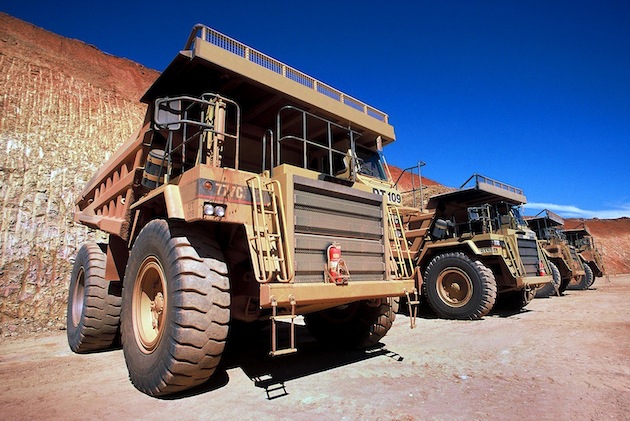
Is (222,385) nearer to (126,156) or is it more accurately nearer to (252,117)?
(252,117)

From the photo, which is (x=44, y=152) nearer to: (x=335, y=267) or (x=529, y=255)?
(x=335, y=267)

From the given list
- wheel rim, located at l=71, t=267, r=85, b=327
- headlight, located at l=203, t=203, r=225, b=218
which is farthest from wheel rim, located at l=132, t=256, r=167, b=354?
wheel rim, located at l=71, t=267, r=85, b=327

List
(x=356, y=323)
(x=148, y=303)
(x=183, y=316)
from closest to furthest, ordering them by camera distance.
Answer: (x=183, y=316) → (x=148, y=303) → (x=356, y=323)

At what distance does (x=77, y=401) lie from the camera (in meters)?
3.30

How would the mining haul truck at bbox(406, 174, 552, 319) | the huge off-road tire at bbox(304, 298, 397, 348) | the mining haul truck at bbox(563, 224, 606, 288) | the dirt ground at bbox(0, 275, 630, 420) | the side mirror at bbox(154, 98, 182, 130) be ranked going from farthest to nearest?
the mining haul truck at bbox(563, 224, 606, 288) → the mining haul truck at bbox(406, 174, 552, 319) → the huge off-road tire at bbox(304, 298, 397, 348) → the side mirror at bbox(154, 98, 182, 130) → the dirt ground at bbox(0, 275, 630, 420)

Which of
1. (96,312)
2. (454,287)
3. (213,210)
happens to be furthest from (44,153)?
(454,287)

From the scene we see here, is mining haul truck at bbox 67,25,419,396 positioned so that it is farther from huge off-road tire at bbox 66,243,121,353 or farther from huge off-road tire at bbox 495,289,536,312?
huge off-road tire at bbox 495,289,536,312

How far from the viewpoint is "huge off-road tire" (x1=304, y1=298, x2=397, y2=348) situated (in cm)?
494

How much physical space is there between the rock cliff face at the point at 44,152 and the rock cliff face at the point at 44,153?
0.9 inches

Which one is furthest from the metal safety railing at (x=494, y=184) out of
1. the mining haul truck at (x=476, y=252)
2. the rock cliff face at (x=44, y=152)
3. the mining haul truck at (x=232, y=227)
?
the rock cliff face at (x=44, y=152)

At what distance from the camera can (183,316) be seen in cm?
307

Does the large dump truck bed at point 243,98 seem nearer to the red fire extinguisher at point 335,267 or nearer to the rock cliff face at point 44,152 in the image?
the red fire extinguisher at point 335,267

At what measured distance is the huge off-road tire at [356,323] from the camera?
494cm

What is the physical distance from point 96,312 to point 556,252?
15011 millimetres
